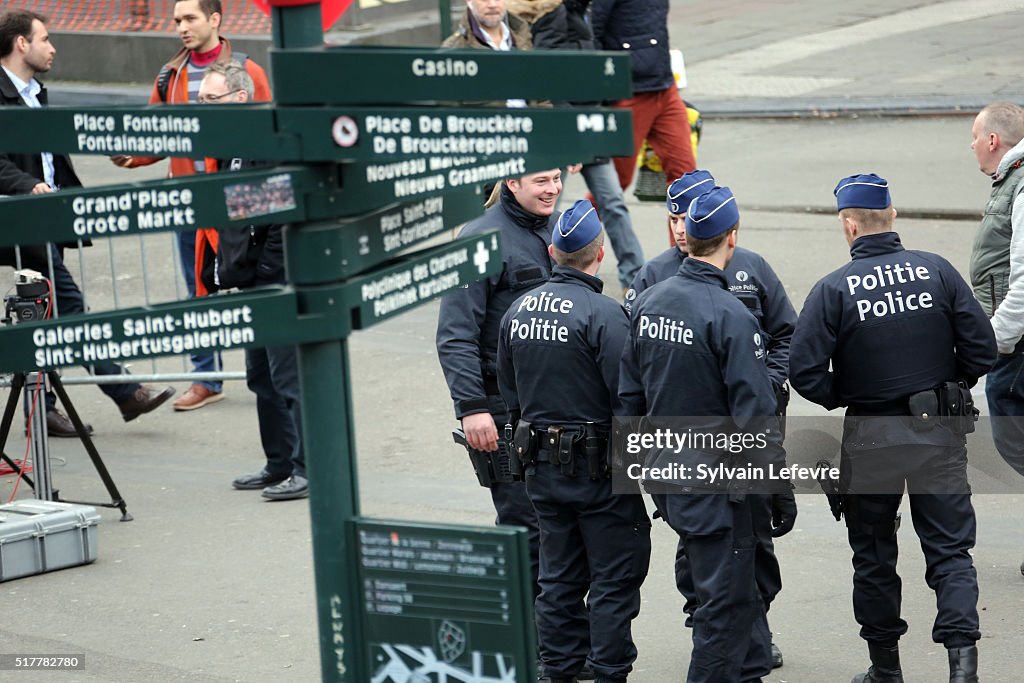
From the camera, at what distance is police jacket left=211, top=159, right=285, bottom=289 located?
7066 millimetres

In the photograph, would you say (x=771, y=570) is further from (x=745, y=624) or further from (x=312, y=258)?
(x=312, y=258)

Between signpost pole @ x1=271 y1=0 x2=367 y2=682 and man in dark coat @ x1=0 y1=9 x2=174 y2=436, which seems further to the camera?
man in dark coat @ x1=0 y1=9 x2=174 y2=436

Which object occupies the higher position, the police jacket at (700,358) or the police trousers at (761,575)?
the police jacket at (700,358)

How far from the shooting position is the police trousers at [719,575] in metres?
4.78

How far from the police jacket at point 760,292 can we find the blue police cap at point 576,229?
1.58ft

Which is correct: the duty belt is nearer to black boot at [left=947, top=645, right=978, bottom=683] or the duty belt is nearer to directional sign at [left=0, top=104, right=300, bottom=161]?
black boot at [left=947, top=645, right=978, bottom=683]

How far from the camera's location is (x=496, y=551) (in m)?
2.90

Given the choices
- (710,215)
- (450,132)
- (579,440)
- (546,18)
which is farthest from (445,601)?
(546,18)

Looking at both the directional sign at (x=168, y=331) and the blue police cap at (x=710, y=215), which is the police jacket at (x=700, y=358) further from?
the directional sign at (x=168, y=331)

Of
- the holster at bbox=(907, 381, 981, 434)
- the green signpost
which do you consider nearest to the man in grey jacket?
the holster at bbox=(907, 381, 981, 434)

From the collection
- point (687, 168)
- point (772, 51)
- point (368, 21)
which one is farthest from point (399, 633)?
point (772, 51)

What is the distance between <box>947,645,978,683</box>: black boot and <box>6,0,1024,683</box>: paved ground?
224mm

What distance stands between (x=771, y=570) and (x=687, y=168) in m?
4.85

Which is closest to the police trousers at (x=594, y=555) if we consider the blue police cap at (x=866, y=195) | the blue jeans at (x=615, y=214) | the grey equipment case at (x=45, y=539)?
the blue police cap at (x=866, y=195)
